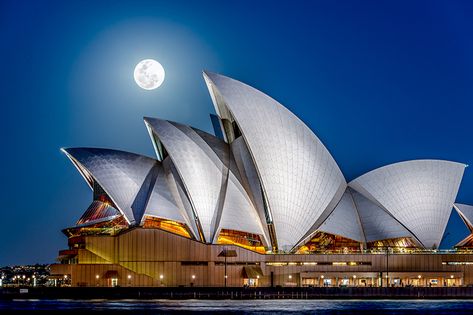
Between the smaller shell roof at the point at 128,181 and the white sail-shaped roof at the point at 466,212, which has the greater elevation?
the smaller shell roof at the point at 128,181

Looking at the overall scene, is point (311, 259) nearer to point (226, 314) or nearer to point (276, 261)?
point (276, 261)

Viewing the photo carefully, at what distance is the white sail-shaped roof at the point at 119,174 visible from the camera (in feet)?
267

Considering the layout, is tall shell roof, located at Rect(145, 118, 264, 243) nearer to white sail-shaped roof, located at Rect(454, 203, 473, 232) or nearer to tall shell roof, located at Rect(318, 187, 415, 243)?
tall shell roof, located at Rect(318, 187, 415, 243)

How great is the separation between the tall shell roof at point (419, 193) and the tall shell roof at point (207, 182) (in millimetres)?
14869

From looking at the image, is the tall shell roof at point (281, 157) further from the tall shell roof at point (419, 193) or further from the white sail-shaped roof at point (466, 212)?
the white sail-shaped roof at point (466, 212)

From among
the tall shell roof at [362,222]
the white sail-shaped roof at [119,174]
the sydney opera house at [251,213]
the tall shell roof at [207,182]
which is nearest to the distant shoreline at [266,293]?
the sydney opera house at [251,213]

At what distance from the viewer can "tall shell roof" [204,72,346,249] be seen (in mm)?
81500

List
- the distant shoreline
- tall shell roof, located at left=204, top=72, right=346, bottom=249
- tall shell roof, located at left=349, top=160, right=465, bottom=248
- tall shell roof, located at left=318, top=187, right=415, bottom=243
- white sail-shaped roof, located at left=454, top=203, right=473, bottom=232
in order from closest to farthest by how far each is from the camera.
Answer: the distant shoreline → tall shell roof, located at left=204, top=72, right=346, bottom=249 → tall shell roof, located at left=318, top=187, right=415, bottom=243 → tall shell roof, located at left=349, top=160, right=465, bottom=248 → white sail-shaped roof, located at left=454, top=203, right=473, bottom=232

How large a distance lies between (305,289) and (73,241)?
26.5m

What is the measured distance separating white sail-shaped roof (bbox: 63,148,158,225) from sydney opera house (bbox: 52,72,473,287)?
0.11 metres

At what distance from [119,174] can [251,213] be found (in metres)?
14.4

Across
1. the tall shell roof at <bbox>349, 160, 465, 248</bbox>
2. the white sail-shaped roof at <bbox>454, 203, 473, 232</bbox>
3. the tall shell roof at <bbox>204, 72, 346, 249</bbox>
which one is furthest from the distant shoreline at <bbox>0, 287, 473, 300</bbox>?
the white sail-shaped roof at <bbox>454, 203, 473, 232</bbox>

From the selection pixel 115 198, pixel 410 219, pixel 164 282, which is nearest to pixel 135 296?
pixel 164 282

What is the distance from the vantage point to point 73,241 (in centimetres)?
8744
